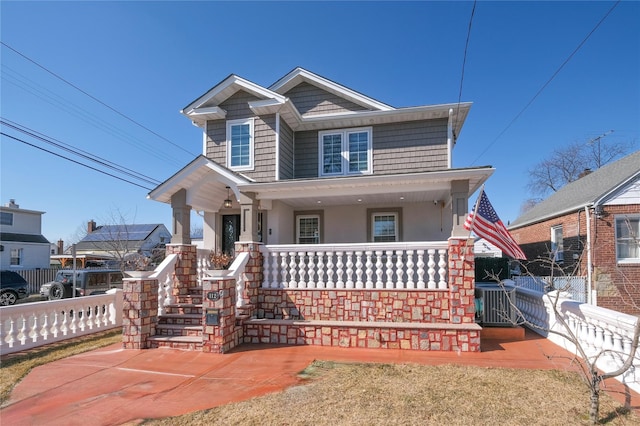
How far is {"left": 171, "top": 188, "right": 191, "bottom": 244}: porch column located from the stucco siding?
15.5ft

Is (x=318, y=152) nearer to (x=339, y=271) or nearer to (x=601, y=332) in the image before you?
(x=339, y=271)

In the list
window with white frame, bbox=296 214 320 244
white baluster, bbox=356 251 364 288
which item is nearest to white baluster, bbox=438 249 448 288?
white baluster, bbox=356 251 364 288

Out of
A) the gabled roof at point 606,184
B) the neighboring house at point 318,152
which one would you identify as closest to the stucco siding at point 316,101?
the neighboring house at point 318,152

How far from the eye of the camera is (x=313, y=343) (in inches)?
259

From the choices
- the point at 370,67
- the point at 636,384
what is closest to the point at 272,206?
the point at 370,67

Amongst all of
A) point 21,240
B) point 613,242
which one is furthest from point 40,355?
point 21,240

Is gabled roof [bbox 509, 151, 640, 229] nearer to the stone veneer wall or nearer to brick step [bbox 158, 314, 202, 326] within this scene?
brick step [bbox 158, 314, 202, 326]

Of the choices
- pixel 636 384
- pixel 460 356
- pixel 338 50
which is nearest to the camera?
pixel 636 384

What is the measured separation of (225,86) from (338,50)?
427 centimetres

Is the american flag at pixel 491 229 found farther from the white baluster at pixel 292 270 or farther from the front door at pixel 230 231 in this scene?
the front door at pixel 230 231

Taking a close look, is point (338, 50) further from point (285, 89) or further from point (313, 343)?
point (313, 343)

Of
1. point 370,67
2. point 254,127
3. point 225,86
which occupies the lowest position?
point 254,127

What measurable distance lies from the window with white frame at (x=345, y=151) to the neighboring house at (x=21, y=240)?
24.9m

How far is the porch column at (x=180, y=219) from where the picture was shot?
810 cm
